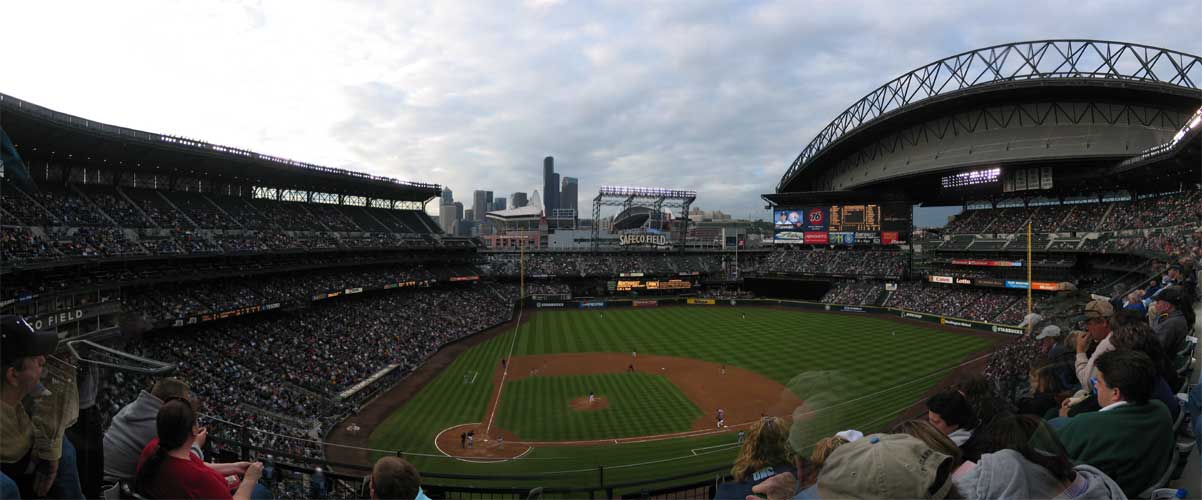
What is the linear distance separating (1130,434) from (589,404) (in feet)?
86.4

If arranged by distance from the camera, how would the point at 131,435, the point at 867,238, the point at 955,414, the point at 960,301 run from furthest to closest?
1. the point at 867,238
2. the point at 960,301
3. the point at 131,435
4. the point at 955,414

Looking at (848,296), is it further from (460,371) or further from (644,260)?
(460,371)

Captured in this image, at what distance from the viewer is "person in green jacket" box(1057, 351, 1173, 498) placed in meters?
3.65

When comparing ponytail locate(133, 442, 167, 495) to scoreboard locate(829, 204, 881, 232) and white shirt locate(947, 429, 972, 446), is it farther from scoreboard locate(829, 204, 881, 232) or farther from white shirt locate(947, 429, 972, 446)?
scoreboard locate(829, 204, 881, 232)

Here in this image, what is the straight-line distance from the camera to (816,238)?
73.7 meters

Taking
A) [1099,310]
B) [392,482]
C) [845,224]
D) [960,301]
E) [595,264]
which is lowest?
[960,301]

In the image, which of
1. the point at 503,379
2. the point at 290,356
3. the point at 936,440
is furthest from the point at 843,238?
the point at 936,440

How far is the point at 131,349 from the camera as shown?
24.1 m

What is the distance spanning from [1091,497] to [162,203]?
48.9 meters

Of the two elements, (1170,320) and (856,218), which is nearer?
(1170,320)

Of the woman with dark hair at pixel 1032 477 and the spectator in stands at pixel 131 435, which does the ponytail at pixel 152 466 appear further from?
the woman with dark hair at pixel 1032 477

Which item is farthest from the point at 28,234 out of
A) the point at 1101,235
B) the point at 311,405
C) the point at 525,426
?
→ the point at 1101,235

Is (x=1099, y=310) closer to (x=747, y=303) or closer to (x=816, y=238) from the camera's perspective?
(x=747, y=303)

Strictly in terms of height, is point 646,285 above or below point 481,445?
above
